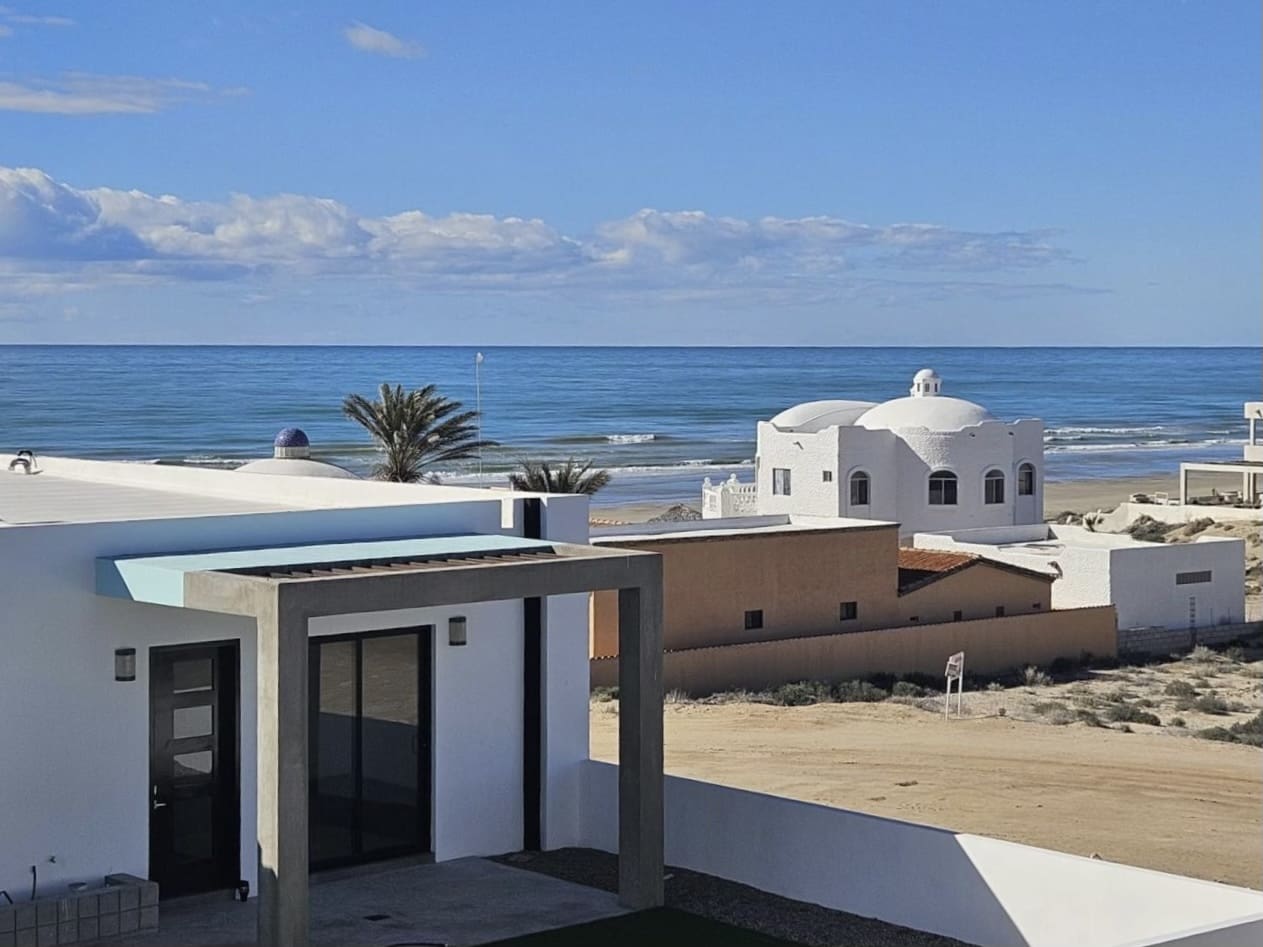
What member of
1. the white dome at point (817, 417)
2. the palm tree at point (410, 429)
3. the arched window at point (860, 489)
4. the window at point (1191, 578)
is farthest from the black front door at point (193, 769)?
the white dome at point (817, 417)

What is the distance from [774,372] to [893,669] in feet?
402

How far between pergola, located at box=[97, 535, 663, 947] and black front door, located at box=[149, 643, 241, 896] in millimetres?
648

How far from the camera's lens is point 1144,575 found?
35.2 metres

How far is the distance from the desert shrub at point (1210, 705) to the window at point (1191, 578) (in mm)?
7470

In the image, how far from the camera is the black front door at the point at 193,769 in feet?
41.6

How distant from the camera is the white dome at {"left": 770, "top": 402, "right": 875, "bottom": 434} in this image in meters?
45.2

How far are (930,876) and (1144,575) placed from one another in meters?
24.0

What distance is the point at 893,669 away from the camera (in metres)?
30.4

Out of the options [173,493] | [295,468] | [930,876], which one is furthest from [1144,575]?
[930,876]

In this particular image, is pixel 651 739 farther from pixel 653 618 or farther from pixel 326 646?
pixel 326 646

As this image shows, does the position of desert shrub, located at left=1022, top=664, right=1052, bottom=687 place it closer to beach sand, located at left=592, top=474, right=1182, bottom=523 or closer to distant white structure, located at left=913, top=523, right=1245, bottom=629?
distant white structure, located at left=913, top=523, right=1245, bottom=629

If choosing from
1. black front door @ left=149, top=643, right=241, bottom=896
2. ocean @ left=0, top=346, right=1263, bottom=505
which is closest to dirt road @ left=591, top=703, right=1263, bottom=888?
black front door @ left=149, top=643, right=241, bottom=896

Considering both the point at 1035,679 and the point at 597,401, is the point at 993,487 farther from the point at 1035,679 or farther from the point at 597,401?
the point at 597,401

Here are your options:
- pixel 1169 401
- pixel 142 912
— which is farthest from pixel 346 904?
pixel 1169 401
